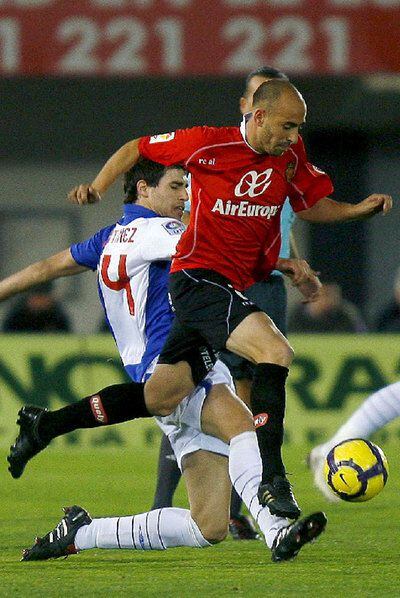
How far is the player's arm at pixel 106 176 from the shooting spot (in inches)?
251

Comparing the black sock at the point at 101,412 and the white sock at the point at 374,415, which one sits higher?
the black sock at the point at 101,412

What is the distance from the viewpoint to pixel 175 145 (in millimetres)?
6684

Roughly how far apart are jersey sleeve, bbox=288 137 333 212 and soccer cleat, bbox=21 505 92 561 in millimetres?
1643

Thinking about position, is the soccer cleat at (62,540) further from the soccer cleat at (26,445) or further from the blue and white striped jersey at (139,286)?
the blue and white striped jersey at (139,286)

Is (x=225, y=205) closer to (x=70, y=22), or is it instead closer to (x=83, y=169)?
(x=70, y=22)

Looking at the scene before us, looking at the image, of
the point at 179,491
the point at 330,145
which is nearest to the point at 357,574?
the point at 179,491

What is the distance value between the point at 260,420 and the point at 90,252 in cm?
129

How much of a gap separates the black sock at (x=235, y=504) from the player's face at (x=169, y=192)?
1.57 meters

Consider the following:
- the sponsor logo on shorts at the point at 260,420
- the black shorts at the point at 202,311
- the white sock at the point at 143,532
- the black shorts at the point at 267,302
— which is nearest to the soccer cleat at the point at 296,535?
the sponsor logo on shorts at the point at 260,420

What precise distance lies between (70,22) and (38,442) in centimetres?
880

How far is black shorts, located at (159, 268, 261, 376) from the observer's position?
623cm

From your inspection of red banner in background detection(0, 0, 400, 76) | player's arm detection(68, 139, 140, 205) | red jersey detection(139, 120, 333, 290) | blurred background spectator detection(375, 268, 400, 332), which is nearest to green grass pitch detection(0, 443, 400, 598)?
red jersey detection(139, 120, 333, 290)

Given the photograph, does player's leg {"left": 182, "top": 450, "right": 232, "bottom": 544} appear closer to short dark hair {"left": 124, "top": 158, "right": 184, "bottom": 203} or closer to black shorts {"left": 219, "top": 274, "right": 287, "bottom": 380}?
short dark hair {"left": 124, "top": 158, "right": 184, "bottom": 203}

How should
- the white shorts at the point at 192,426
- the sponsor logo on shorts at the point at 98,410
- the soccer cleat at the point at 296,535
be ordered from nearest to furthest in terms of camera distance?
the soccer cleat at the point at 296,535 < the white shorts at the point at 192,426 < the sponsor logo on shorts at the point at 98,410
